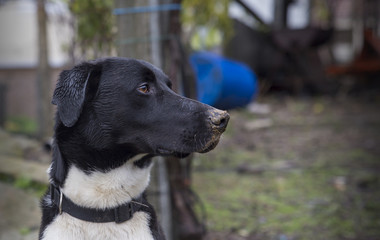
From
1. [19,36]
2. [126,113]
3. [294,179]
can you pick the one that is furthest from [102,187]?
[19,36]

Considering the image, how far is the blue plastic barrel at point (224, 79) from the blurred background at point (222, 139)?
0.02 meters

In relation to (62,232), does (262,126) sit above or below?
below

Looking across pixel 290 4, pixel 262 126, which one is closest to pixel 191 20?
pixel 262 126

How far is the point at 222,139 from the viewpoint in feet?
19.2

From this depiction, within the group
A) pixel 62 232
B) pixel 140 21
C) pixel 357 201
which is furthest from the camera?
pixel 357 201

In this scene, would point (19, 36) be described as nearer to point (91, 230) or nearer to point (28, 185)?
point (28, 185)

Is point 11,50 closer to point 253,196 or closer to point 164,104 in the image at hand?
point 253,196

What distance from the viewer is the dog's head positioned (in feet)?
6.61

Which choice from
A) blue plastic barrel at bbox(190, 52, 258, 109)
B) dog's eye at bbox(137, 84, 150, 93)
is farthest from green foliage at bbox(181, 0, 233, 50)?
dog's eye at bbox(137, 84, 150, 93)

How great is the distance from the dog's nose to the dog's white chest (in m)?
0.53

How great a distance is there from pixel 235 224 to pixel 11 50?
498 cm

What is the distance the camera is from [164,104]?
2088mm

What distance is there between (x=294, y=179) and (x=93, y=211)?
139 inches

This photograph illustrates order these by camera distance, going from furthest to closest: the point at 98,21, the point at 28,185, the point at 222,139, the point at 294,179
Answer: the point at 222,139 < the point at 294,179 < the point at 28,185 < the point at 98,21
